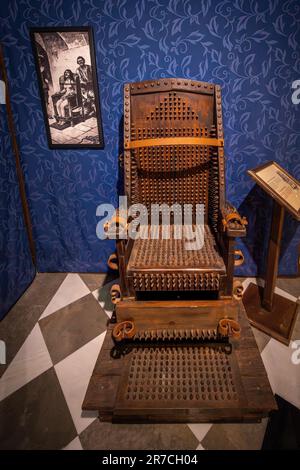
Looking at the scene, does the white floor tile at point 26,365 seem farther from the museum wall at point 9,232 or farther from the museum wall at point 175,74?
the museum wall at point 175,74

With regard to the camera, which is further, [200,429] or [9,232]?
[9,232]

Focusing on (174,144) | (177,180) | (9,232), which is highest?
(174,144)

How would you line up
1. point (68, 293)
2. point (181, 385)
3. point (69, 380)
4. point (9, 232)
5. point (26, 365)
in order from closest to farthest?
point (181, 385) → point (69, 380) → point (26, 365) → point (9, 232) → point (68, 293)

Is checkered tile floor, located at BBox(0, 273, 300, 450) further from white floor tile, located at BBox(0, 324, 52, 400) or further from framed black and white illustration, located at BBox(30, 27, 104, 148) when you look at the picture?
framed black and white illustration, located at BBox(30, 27, 104, 148)

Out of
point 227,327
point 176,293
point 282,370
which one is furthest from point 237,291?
point 282,370

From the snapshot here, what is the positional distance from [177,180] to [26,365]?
64.7 inches

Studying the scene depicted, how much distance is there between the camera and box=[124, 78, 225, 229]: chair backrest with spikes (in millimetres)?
1889

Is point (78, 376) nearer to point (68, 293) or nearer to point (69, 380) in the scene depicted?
point (69, 380)

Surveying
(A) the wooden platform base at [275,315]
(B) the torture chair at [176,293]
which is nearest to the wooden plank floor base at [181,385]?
(B) the torture chair at [176,293]

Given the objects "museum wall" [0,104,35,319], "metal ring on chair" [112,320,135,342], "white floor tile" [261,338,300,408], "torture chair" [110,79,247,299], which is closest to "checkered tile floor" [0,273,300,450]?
"white floor tile" [261,338,300,408]

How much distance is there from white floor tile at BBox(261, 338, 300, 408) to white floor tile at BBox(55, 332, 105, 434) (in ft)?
3.52

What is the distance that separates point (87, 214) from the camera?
8.54ft

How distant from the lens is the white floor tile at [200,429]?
4.65ft

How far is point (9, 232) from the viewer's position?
2.31 meters
